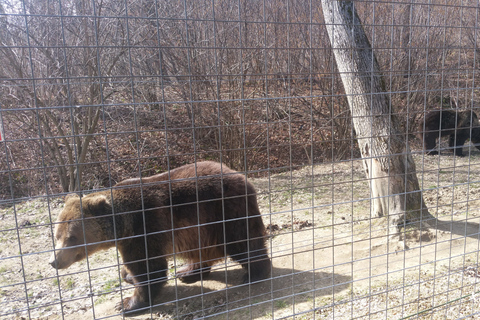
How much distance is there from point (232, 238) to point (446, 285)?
239 cm

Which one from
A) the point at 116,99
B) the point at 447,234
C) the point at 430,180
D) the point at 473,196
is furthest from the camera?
the point at 116,99

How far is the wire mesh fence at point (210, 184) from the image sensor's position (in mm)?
3125

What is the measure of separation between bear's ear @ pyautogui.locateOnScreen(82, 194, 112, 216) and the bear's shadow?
1.20 metres

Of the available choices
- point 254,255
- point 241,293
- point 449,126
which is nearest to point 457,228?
point 254,255

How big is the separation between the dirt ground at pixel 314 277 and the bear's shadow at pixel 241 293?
13 millimetres

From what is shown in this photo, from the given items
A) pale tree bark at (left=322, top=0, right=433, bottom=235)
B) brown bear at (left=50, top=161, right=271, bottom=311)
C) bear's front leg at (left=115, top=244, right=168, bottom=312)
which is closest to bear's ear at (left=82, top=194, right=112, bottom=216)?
brown bear at (left=50, top=161, right=271, bottom=311)

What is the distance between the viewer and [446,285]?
3982mm

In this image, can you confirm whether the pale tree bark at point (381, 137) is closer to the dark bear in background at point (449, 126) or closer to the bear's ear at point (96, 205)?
the bear's ear at point (96, 205)

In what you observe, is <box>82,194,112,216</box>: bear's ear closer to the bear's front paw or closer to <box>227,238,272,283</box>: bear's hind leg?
the bear's front paw

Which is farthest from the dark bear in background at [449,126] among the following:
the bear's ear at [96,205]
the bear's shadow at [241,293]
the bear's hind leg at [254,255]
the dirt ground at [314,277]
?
the bear's ear at [96,205]

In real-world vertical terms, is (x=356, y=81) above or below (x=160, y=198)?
above

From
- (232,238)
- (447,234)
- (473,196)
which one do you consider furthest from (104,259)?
(473,196)

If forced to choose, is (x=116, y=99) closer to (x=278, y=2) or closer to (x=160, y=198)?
(x=278, y=2)

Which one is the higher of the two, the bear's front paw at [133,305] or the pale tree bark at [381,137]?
the pale tree bark at [381,137]
